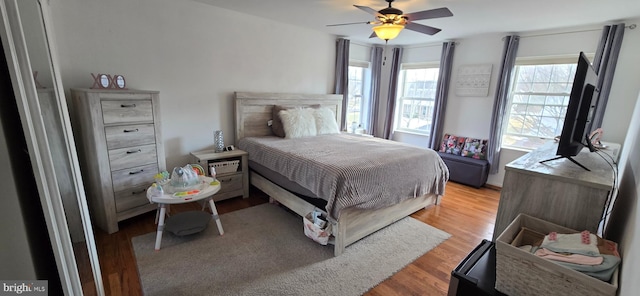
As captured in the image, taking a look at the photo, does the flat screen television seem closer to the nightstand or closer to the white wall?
the nightstand

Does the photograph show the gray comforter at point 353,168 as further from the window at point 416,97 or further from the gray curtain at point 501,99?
the window at point 416,97

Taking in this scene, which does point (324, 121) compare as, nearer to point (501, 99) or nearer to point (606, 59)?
point (501, 99)

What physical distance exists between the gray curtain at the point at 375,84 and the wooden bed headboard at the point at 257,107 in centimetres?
152

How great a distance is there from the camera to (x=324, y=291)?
177 centimetres

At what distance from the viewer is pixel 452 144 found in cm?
433

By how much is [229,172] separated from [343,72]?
2609 millimetres

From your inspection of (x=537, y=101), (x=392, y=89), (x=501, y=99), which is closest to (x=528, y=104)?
(x=537, y=101)

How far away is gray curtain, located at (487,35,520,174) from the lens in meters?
3.60

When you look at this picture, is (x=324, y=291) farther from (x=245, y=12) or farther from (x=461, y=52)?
(x=461, y=52)

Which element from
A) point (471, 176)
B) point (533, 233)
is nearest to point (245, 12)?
point (533, 233)

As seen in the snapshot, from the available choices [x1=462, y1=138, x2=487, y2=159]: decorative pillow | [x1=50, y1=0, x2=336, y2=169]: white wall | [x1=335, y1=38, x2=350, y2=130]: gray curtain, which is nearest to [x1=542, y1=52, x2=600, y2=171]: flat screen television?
[x1=462, y1=138, x2=487, y2=159]: decorative pillow

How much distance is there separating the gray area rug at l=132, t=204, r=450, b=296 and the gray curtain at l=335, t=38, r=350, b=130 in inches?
100

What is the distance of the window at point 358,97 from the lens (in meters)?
5.00

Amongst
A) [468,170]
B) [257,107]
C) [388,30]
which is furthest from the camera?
[468,170]
